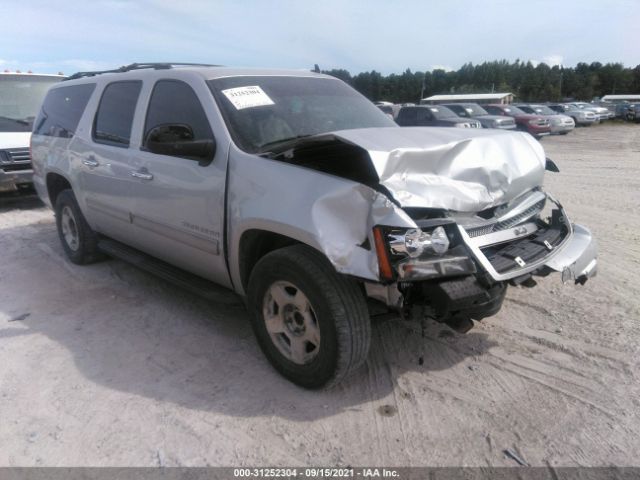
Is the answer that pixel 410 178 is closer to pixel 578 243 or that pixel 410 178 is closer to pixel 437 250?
pixel 437 250

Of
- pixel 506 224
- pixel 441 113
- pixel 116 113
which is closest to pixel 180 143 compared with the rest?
pixel 116 113

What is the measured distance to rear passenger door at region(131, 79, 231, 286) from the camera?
3.38 meters

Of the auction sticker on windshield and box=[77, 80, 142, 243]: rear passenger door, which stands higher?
the auction sticker on windshield

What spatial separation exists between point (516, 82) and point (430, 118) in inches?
3262

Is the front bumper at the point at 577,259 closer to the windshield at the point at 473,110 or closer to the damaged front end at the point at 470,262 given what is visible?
the damaged front end at the point at 470,262

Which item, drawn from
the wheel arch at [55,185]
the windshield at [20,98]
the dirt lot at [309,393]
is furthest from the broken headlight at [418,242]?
the windshield at [20,98]

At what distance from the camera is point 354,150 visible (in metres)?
Result: 2.87

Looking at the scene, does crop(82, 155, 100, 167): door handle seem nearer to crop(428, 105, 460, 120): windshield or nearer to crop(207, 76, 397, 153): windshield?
crop(207, 76, 397, 153): windshield

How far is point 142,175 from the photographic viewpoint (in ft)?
13.0

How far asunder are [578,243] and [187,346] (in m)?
2.84

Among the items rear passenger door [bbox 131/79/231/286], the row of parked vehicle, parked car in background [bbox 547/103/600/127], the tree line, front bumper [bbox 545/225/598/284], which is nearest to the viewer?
front bumper [bbox 545/225/598/284]

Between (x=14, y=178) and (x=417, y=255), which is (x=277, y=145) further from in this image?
(x=14, y=178)

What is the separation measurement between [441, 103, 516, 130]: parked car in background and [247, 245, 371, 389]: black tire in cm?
1689

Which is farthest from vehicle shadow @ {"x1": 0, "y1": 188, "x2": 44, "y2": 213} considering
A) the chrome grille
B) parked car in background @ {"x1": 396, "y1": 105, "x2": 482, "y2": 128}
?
parked car in background @ {"x1": 396, "y1": 105, "x2": 482, "y2": 128}
